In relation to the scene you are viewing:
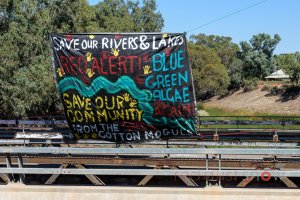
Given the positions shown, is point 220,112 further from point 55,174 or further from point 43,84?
point 55,174

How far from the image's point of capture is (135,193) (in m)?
7.35

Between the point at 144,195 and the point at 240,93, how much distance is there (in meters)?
66.9

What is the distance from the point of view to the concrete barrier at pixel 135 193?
7.04 meters

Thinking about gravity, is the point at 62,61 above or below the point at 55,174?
above

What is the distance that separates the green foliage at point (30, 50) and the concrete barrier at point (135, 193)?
11.5 meters

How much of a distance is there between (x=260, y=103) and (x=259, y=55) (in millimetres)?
29435

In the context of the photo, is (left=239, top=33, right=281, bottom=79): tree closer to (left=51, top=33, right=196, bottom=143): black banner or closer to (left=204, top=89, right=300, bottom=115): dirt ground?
(left=204, top=89, right=300, bottom=115): dirt ground

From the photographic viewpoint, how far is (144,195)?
732cm

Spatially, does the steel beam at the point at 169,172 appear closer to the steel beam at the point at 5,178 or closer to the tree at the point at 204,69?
the steel beam at the point at 5,178

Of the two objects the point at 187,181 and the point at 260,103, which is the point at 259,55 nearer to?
the point at 260,103

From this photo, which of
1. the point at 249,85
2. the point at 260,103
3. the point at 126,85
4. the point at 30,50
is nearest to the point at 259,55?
the point at 249,85

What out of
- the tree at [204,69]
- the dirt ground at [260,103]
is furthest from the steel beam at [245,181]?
the tree at [204,69]

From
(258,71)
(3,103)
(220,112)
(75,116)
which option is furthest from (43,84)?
(258,71)

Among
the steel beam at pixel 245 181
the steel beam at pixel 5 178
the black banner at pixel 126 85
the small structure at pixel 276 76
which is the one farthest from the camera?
the small structure at pixel 276 76
